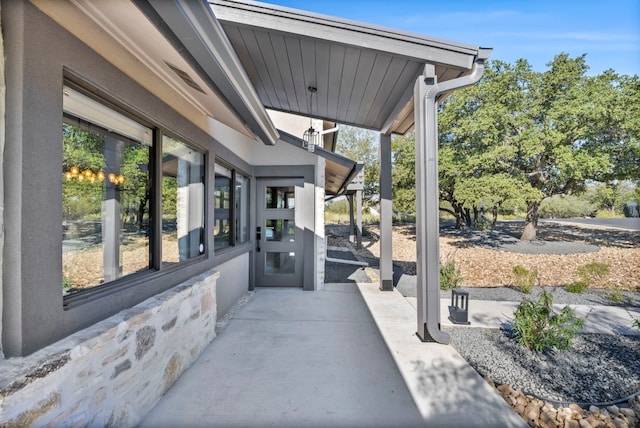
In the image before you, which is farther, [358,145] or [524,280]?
[358,145]

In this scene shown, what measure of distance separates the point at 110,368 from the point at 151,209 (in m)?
1.38

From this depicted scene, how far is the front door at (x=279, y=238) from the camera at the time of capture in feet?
19.2

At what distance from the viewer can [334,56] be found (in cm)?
348

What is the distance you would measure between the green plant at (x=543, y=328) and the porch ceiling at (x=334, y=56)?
294 centimetres

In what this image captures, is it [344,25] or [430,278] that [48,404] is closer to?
[430,278]

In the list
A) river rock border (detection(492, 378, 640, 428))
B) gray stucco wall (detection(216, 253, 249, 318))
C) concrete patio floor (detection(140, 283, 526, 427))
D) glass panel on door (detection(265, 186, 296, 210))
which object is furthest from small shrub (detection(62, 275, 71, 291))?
glass panel on door (detection(265, 186, 296, 210))

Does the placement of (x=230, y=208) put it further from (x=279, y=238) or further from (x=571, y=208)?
(x=571, y=208)

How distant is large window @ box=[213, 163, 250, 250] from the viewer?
425 centimetres

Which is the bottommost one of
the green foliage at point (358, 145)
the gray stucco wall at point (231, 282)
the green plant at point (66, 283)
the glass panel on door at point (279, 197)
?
the gray stucco wall at point (231, 282)

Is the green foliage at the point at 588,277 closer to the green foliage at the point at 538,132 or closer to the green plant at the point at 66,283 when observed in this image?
the green foliage at the point at 538,132

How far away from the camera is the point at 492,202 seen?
34.6ft

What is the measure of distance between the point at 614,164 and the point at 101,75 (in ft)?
46.6

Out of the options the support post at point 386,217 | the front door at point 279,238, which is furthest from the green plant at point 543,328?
the front door at point 279,238

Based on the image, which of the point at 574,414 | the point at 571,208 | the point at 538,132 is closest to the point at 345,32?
the point at 574,414
